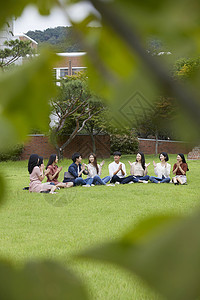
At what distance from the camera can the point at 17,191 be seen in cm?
434

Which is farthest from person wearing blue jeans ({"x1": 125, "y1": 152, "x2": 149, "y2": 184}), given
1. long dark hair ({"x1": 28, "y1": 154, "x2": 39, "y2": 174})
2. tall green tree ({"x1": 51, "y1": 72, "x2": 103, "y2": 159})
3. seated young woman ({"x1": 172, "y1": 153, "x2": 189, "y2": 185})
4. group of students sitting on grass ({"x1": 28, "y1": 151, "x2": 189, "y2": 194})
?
tall green tree ({"x1": 51, "y1": 72, "x2": 103, "y2": 159})

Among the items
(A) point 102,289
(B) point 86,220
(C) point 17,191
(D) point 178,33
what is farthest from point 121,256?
(C) point 17,191

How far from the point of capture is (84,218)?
10.1 ft

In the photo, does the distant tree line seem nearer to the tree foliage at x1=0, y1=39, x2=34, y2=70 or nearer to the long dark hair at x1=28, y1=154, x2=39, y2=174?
the tree foliage at x1=0, y1=39, x2=34, y2=70

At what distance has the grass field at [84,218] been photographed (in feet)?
5.80

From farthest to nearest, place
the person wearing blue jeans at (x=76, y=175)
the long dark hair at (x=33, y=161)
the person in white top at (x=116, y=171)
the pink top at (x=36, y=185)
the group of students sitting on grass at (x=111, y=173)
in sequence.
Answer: the person in white top at (x=116, y=171), the person wearing blue jeans at (x=76, y=175), the group of students sitting on grass at (x=111, y=173), the pink top at (x=36, y=185), the long dark hair at (x=33, y=161)

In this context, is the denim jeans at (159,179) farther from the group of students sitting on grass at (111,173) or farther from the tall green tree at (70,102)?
the tall green tree at (70,102)

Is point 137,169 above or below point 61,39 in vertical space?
below

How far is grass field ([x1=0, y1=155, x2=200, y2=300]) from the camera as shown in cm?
177

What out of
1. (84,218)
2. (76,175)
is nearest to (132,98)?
(84,218)

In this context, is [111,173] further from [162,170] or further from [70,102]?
[70,102]

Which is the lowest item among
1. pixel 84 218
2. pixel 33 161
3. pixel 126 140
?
pixel 84 218

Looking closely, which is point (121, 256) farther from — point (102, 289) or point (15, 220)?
point (15, 220)

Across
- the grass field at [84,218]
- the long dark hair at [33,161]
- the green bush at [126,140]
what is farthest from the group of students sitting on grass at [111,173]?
the green bush at [126,140]
